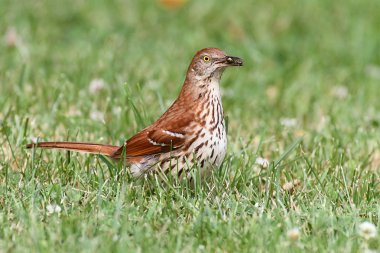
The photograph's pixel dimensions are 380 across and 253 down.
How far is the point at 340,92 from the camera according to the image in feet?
26.0

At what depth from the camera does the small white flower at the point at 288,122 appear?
6.83 metres

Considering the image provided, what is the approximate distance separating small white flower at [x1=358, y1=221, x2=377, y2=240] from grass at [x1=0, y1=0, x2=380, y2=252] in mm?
33

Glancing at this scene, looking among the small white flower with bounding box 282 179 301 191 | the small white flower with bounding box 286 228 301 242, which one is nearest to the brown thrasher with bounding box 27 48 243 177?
the small white flower with bounding box 282 179 301 191

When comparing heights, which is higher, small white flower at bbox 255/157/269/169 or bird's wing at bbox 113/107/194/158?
bird's wing at bbox 113/107/194/158

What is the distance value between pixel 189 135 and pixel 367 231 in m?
1.33

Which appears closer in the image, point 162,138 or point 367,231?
point 367,231

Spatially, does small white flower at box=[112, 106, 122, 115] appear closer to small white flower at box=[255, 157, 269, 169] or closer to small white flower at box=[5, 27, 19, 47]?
small white flower at box=[255, 157, 269, 169]

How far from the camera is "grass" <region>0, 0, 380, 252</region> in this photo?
430cm

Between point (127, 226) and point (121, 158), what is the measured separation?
901 millimetres

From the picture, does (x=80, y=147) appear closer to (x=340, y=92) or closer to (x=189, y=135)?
(x=189, y=135)

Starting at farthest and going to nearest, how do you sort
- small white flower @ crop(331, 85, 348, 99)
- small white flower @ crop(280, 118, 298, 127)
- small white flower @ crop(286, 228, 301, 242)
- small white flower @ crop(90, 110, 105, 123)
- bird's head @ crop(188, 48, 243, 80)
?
1. small white flower @ crop(331, 85, 348, 99)
2. small white flower @ crop(280, 118, 298, 127)
3. small white flower @ crop(90, 110, 105, 123)
4. bird's head @ crop(188, 48, 243, 80)
5. small white flower @ crop(286, 228, 301, 242)

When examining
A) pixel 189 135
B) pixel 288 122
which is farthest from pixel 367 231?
pixel 288 122

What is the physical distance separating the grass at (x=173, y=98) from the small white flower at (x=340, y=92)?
22 millimetres

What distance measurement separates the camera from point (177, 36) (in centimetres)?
927
